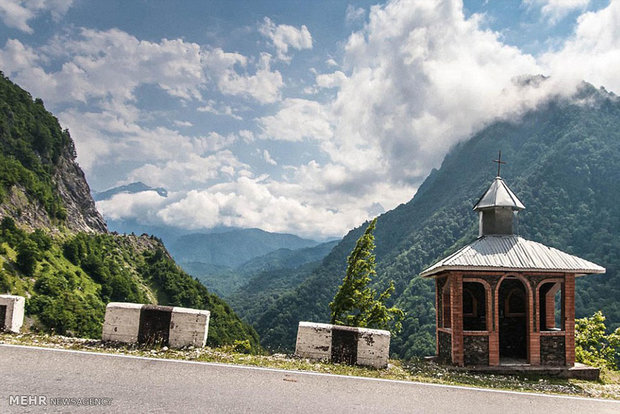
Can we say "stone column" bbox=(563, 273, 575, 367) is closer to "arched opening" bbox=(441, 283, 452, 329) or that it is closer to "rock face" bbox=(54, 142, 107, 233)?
"arched opening" bbox=(441, 283, 452, 329)

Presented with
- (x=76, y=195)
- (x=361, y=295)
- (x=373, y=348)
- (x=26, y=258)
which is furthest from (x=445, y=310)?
(x=76, y=195)

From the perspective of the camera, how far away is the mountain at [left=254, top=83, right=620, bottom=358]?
9619 cm

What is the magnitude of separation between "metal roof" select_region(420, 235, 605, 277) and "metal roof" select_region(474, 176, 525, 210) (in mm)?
1778

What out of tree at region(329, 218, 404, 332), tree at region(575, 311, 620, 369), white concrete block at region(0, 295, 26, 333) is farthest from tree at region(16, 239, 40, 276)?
tree at region(575, 311, 620, 369)

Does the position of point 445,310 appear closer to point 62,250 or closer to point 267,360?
point 267,360

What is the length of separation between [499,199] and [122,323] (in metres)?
14.2

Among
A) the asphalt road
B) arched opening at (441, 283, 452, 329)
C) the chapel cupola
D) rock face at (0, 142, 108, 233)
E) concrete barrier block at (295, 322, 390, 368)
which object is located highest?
rock face at (0, 142, 108, 233)

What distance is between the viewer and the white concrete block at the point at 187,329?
10.0 meters

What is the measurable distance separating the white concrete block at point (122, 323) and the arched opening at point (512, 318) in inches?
526

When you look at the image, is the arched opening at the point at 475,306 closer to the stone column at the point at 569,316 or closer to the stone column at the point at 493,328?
the stone column at the point at 493,328

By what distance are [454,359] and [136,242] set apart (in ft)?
498

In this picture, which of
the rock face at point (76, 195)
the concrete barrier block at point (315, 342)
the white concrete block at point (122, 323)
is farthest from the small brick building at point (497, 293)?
the rock face at point (76, 195)

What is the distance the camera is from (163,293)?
126 meters

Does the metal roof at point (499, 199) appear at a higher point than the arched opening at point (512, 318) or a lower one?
higher
